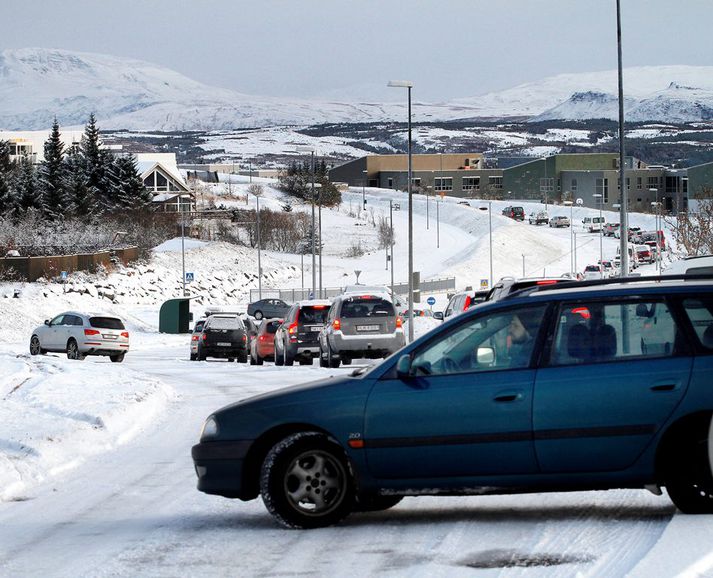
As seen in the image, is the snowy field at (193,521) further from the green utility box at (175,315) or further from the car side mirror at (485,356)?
the green utility box at (175,315)

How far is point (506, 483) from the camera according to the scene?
9594 mm

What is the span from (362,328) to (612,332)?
71.2 ft

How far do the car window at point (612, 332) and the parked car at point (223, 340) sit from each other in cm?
3276

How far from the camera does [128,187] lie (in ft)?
392

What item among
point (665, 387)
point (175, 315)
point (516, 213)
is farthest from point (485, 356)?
point (516, 213)

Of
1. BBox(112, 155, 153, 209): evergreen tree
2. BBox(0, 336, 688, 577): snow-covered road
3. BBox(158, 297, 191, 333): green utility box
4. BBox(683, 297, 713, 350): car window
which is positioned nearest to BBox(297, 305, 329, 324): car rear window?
BBox(0, 336, 688, 577): snow-covered road

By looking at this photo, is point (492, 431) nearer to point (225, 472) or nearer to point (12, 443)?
Result: point (225, 472)

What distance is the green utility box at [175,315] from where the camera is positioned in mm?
74125

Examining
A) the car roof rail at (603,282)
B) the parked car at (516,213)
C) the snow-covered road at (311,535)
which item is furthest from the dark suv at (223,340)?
the parked car at (516,213)

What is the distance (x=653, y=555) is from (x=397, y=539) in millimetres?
1856

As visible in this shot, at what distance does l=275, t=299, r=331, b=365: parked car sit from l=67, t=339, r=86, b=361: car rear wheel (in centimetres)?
1005

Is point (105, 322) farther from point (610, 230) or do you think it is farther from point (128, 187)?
point (610, 230)

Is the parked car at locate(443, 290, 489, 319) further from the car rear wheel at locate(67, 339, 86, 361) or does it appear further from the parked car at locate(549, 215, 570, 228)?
the parked car at locate(549, 215, 570, 228)

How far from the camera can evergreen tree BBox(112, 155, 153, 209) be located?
387 ft
